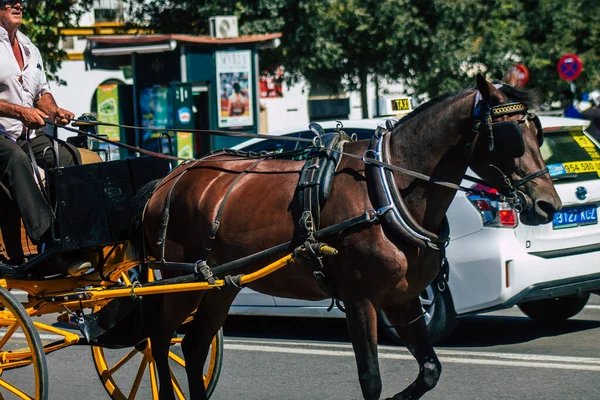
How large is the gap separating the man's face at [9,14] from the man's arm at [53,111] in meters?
0.54

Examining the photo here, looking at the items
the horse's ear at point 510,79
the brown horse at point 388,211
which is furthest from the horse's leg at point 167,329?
the horse's ear at point 510,79

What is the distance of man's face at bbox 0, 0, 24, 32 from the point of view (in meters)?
6.09

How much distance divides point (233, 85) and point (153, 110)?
158cm

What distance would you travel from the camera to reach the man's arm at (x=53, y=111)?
20.4ft

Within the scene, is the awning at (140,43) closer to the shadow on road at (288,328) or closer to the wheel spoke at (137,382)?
the shadow on road at (288,328)

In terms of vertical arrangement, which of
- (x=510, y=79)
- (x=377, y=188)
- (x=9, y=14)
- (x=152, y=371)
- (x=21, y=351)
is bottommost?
(x=152, y=371)

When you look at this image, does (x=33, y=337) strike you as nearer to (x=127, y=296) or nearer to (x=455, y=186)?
(x=127, y=296)

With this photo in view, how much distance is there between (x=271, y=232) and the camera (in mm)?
5504

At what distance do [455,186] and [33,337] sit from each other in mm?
2443

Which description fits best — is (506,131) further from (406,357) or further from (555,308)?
(555,308)

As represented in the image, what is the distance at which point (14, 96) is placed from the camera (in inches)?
242

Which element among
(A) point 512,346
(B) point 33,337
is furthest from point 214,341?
(A) point 512,346

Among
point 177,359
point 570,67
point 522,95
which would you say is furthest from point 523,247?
point 570,67

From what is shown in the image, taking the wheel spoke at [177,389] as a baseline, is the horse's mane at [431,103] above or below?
above
